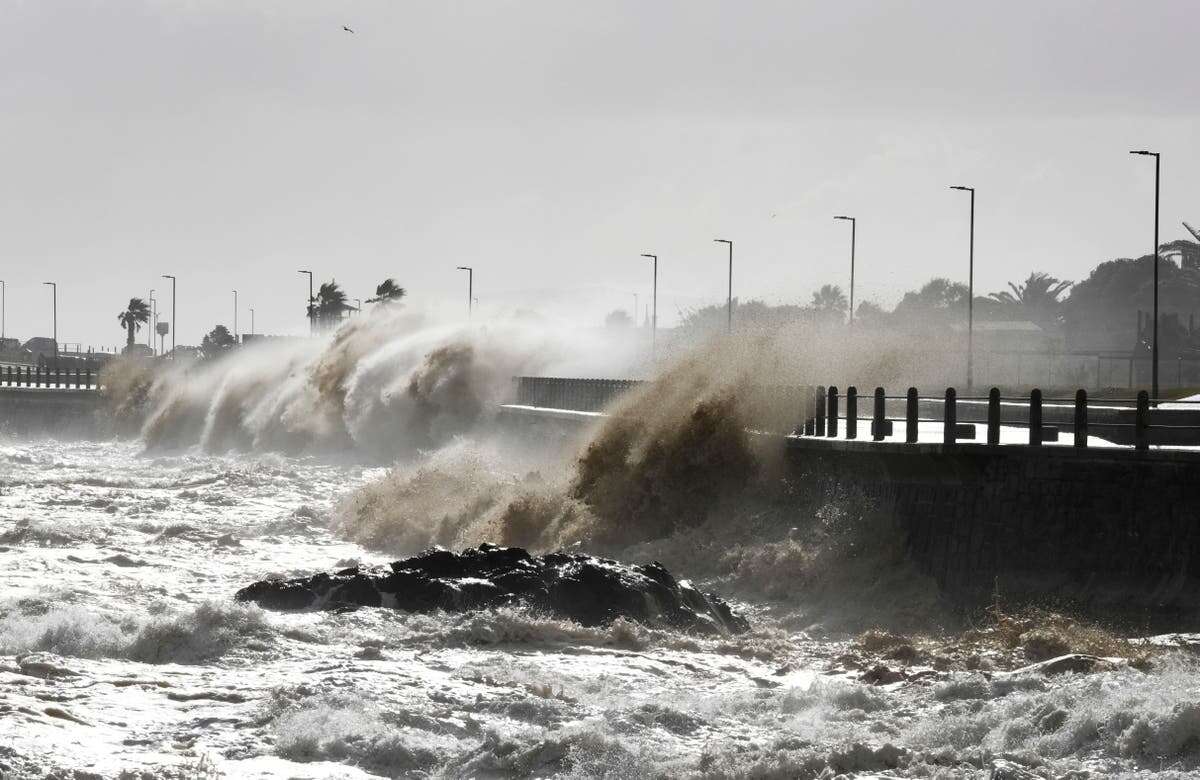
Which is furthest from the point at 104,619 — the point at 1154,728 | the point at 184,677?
the point at 1154,728

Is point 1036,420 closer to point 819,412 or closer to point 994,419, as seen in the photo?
point 994,419

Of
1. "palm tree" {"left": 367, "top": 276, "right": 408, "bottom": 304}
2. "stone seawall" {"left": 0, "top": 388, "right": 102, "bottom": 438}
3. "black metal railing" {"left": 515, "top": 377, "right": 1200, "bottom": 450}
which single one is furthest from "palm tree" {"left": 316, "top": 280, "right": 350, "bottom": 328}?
"black metal railing" {"left": 515, "top": 377, "right": 1200, "bottom": 450}

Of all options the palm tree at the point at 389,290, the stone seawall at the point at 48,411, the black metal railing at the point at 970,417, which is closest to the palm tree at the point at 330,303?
the palm tree at the point at 389,290

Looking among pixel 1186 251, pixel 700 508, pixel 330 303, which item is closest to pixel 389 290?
pixel 330 303

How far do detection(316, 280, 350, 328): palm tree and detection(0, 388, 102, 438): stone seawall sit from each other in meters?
53.6

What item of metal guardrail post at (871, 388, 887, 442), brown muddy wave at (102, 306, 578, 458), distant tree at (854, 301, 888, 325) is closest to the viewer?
metal guardrail post at (871, 388, 887, 442)

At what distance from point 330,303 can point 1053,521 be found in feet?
381

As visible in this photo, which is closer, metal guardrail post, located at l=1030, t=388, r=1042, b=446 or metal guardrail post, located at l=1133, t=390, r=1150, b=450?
metal guardrail post, located at l=1133, t=390, r=1150, b=450

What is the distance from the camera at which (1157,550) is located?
17281 mm

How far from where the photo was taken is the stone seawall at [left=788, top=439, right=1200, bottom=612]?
676 inches

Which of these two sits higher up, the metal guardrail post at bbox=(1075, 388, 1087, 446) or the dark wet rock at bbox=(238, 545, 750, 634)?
the metal guardrail post at bbox=(1075, 388, 1087, 446)

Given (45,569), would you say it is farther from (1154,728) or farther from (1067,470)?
(1154,728)

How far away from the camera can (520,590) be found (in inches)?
731

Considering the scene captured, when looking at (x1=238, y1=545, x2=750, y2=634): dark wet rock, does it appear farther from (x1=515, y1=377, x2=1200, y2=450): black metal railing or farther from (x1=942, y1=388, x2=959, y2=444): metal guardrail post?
(x1=515, y1=377, x2=1200, y2=450): black metal railing
